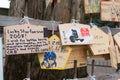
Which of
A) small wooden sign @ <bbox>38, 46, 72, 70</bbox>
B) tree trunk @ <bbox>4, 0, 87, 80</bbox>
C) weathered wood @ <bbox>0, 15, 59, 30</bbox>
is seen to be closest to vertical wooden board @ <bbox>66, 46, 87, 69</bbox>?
small wooden sign @ <bbox>38, 46, 72, 70</bbox>

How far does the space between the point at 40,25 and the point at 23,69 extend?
0.59m

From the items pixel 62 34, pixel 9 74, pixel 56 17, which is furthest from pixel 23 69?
pixel 62 34

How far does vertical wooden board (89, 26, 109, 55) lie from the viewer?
1.62 meters

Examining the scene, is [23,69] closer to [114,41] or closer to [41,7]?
[41,7]

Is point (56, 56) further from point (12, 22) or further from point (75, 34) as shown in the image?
point (12, 22)

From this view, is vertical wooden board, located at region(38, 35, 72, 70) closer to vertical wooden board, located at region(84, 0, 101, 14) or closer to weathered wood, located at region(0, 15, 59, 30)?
weathered wood, located at region(0, 15, 59, 30)

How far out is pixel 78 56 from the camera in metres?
1.67

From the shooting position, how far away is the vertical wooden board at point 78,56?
1603 millimetres

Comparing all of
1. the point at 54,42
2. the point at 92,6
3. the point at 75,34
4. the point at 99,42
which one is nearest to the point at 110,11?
the point at 92,6

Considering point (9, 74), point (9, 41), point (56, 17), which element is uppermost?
point (56, 17)

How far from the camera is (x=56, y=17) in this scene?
1.99 meters

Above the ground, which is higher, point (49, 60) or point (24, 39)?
point (24, 39)

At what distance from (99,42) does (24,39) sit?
0.54 metres

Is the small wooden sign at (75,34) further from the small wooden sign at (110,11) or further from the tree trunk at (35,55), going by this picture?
the tree trunk at (35,55)
